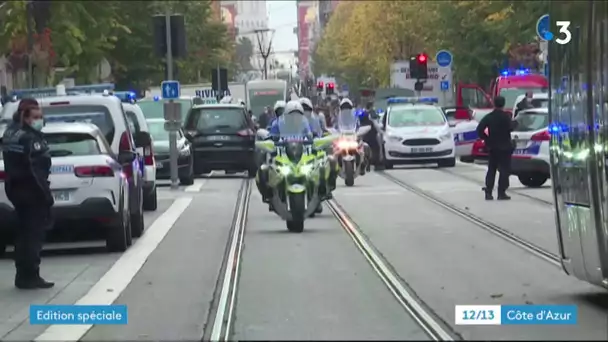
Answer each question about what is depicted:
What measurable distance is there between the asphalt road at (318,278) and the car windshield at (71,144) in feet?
4.10

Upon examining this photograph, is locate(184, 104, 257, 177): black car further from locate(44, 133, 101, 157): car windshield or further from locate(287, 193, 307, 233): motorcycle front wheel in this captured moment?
locate(44, 133, 101, 157): car windshield

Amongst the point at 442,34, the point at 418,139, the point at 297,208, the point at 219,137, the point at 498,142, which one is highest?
the point at 442,34

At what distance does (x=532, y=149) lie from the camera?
26.2m

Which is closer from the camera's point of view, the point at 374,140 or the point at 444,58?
the point at 374,140

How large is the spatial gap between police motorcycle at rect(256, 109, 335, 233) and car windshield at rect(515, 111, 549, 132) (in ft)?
27.9

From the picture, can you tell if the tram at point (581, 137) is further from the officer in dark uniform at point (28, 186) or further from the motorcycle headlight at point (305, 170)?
the motorcycle headlight at point (305, 170)

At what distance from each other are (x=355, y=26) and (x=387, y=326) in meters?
77.0

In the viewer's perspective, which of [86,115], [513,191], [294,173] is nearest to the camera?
[294,173]

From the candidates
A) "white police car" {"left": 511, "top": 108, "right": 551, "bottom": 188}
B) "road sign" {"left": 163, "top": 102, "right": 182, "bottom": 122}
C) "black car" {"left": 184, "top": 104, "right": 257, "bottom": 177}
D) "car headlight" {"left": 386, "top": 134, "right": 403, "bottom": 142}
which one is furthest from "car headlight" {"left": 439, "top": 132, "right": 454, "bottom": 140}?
"road sign" {"left": 163, "top": 102, "right": 182, "bottom": 122}

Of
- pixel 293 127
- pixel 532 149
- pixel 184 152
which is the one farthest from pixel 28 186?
pixel 184 152

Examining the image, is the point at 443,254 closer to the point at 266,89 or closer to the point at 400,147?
the point at 400,147

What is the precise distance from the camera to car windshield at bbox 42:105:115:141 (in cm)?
1917

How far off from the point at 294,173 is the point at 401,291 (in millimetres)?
6447

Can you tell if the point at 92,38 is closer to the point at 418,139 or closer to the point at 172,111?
the point at 418,139
